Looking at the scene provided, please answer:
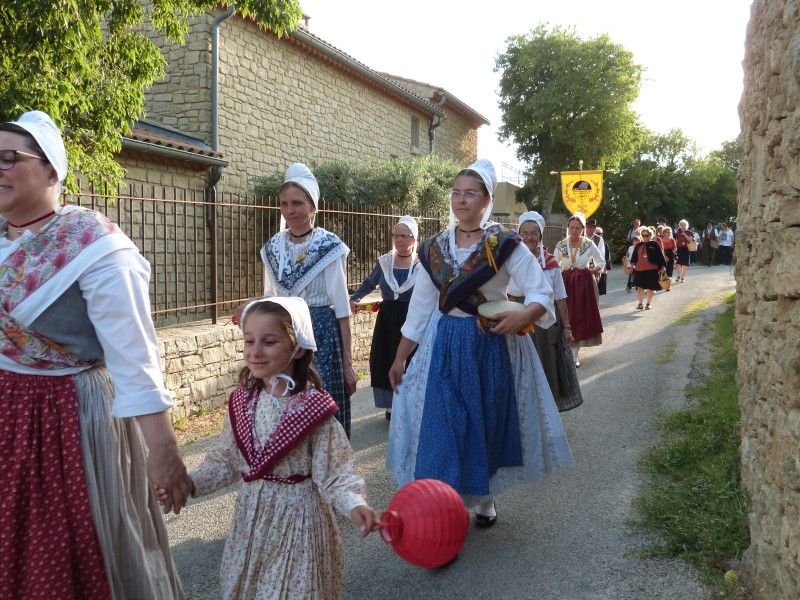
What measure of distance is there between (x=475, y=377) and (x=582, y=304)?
5.57 m

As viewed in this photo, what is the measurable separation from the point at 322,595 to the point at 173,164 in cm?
975

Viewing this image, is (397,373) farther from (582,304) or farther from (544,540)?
(582,304)

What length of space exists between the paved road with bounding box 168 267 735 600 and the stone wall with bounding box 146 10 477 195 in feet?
25.8

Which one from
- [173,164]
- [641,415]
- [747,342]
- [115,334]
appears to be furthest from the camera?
[173,164]

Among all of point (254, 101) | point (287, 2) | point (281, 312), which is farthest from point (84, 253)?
point (254, 101)

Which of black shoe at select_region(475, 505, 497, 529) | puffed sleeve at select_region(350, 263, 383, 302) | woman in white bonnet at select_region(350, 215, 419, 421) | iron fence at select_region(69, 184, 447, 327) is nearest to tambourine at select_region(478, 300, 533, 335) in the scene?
black shoe at select_region(475, 505, 497, 529)

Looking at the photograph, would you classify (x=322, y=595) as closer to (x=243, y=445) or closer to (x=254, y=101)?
(x=243, y=445)

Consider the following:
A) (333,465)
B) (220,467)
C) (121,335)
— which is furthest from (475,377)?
(121,335)

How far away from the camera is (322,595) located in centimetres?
242

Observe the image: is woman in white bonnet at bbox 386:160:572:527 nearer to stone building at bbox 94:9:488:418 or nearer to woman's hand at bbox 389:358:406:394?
woman's hand at bbox 389:358:406:394

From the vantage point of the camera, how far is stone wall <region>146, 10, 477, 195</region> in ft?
40.8

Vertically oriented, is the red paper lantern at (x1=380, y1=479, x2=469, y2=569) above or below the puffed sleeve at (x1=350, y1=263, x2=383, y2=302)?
below

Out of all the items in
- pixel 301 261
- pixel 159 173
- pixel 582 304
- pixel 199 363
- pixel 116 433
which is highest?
pixel 159 173

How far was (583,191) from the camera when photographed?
1725cm
